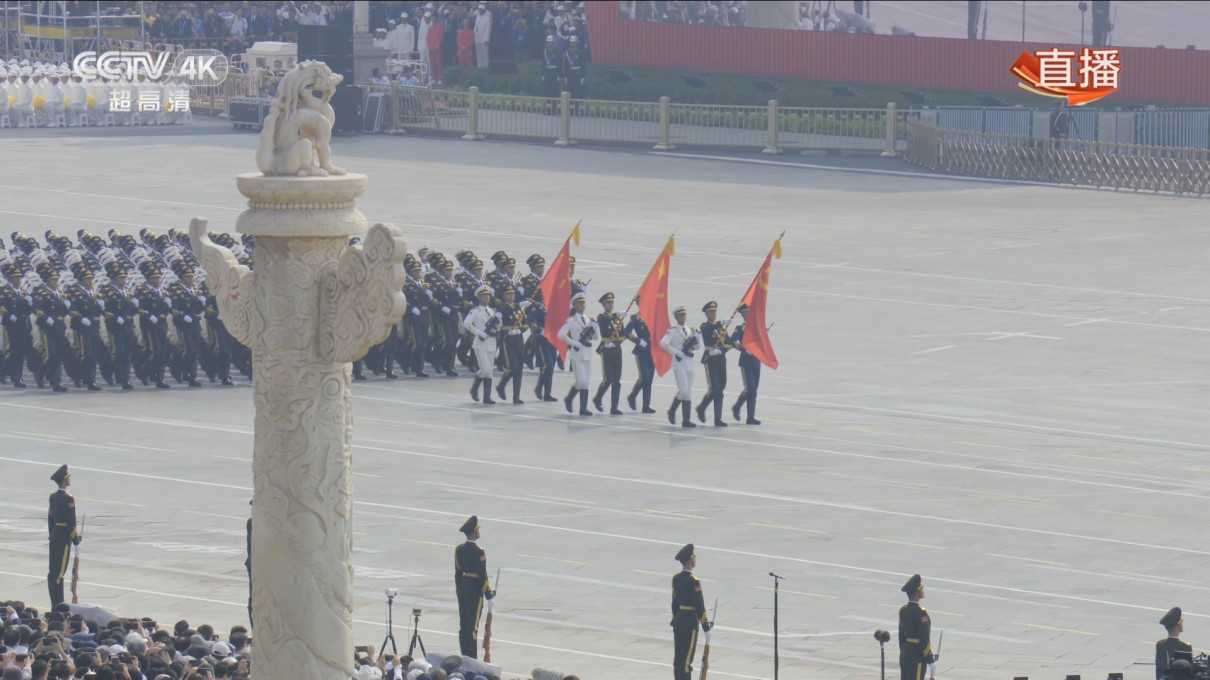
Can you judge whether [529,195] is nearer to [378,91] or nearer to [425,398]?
[378,91]

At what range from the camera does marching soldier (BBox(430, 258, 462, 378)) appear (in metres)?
31.9

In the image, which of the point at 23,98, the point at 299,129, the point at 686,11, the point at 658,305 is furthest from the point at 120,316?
the point at 686,11

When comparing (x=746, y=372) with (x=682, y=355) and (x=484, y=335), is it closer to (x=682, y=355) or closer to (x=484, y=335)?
(x=682, y=355)

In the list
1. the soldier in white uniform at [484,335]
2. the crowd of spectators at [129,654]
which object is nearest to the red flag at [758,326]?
the soldier in white uniform at [484,335]

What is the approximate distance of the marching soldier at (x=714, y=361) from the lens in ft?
93.8

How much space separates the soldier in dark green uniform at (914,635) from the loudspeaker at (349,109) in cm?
3938

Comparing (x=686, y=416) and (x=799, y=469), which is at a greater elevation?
(x=686, y=416)

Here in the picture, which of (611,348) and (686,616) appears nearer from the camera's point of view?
(686,616)

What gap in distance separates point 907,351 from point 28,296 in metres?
11.8

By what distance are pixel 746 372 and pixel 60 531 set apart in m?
10.3

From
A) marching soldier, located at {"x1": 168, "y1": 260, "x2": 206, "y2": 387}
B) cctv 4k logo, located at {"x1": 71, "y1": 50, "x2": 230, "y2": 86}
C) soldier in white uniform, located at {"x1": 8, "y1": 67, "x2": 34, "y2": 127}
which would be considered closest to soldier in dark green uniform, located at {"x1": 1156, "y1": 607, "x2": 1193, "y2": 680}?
marching soldier, located at {"x1": 168, "y1": 260, "x2": 206, "y2": 387}

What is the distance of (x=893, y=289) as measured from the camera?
38.3m

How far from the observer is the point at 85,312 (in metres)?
30.5

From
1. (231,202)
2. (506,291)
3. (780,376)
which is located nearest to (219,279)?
(506,291)
